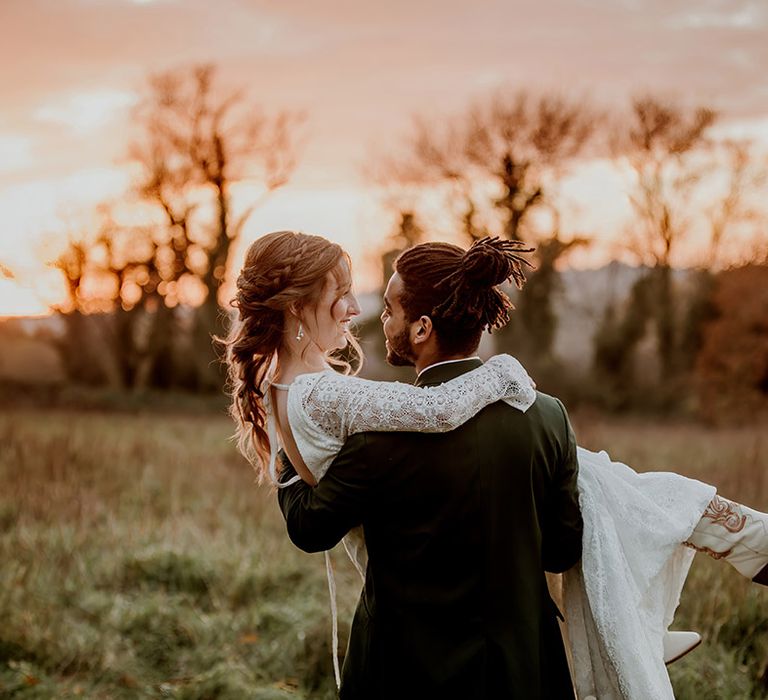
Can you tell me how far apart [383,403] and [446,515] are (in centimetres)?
33

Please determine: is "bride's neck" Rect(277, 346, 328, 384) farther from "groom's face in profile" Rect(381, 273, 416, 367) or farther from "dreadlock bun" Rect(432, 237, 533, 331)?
"dreadlock bun" Rect(432, 237, 533, 331)

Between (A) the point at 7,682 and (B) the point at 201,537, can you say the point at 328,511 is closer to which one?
(A) the point at 7,682

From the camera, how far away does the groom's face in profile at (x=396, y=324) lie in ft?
7.77

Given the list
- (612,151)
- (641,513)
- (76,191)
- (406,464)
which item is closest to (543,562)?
(641,513)

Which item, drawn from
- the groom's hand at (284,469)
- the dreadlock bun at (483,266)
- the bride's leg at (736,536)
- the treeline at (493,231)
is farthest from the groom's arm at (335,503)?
the treeline at (493,231)

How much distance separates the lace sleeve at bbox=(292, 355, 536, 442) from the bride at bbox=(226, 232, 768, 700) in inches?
0.4

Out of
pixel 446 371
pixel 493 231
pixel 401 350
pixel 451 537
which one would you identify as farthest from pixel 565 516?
pixel 493 231

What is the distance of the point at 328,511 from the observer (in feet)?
7.45

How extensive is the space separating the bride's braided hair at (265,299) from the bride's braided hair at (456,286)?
271 mm

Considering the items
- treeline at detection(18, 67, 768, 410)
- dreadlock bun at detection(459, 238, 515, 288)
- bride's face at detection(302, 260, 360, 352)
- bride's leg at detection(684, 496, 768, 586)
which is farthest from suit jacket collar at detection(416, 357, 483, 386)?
treeline at detection(18, 67, 768, 410)

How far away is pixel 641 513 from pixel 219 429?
14.6 metres

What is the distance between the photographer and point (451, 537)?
2299mm

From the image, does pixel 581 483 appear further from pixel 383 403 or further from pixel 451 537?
pixel 383 403

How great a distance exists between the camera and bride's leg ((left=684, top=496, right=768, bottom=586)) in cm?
254
